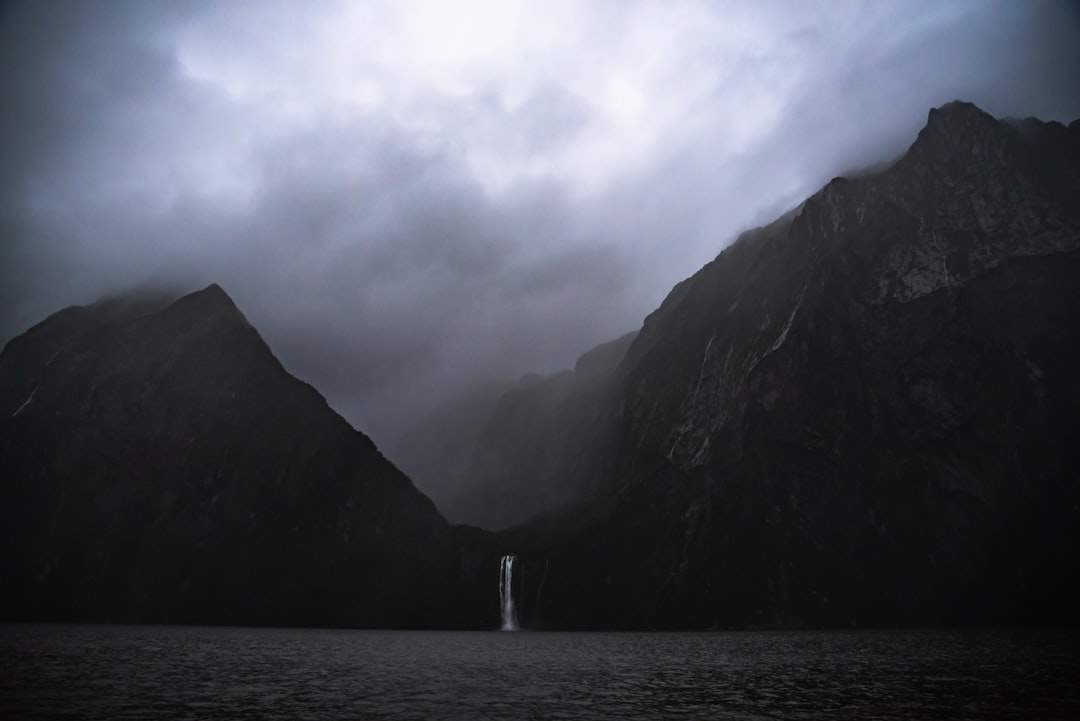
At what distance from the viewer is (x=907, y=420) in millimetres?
160625

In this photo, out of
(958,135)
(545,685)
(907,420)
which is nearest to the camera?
(545,685)

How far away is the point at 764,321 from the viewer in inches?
7397

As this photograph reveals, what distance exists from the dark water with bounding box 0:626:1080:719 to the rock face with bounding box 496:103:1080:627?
81447 mm

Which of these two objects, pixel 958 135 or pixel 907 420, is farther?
pixel 958 135

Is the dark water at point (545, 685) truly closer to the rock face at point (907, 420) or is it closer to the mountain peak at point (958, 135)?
the rock face at point (907, 420)

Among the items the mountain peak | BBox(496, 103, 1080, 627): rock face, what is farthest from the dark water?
the mountain peak

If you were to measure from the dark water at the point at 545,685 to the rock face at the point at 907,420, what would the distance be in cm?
8145

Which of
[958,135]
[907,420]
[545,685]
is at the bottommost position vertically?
[545,685]

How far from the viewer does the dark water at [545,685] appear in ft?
112

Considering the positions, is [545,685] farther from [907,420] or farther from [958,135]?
[958,135]

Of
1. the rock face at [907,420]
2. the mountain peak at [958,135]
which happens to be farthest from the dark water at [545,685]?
the mountain peak at [958,135]

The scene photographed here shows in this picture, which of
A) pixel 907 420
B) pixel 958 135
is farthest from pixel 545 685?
pixel 958 135

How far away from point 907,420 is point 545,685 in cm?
13840

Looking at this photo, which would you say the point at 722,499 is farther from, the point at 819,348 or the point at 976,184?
the point at 976,184
